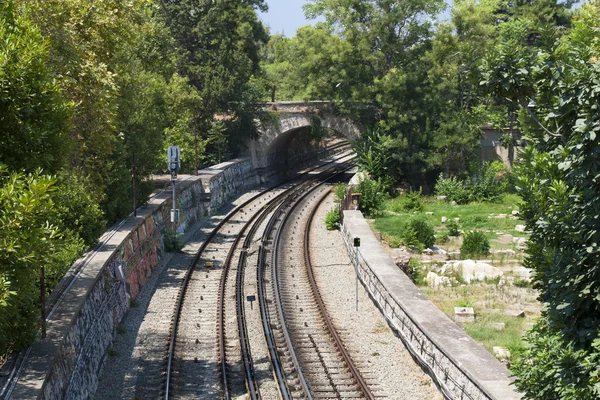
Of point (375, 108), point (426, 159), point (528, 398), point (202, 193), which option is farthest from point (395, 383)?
point (375, 108)

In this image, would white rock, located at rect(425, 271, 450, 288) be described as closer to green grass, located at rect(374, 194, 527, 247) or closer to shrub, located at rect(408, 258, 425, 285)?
shrub, located at rect(408, 258, 425, 285)

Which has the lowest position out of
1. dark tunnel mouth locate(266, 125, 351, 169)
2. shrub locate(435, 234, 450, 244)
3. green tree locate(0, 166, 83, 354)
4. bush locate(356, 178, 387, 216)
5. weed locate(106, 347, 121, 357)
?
weed locate(106, 347, 121, 357)

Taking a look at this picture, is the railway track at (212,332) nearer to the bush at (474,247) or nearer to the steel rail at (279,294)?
the steel rail at (279,294)

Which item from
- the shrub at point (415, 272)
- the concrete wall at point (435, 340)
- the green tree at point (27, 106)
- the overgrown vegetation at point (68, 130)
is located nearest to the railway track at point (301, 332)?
the concrete wall at point (435, 340)

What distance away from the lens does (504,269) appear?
2267 cm

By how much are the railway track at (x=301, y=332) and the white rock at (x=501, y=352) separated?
9.38ft

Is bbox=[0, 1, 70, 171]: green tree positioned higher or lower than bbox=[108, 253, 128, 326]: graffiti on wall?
higher

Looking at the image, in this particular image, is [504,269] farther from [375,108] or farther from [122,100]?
[375,108]

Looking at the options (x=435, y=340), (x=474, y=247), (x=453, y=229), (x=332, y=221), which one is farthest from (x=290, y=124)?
(x=435, y=340)

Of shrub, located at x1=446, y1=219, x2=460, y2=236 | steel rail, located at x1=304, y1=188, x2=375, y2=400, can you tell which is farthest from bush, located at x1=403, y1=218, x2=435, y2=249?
steel rail, located at x1=304, y1=188, x2=375, y2=400

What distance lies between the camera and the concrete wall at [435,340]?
12.3 m

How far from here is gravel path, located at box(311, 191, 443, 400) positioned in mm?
14953

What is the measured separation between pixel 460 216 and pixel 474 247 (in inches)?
321

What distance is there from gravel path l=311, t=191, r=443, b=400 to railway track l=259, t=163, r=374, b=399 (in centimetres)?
39
